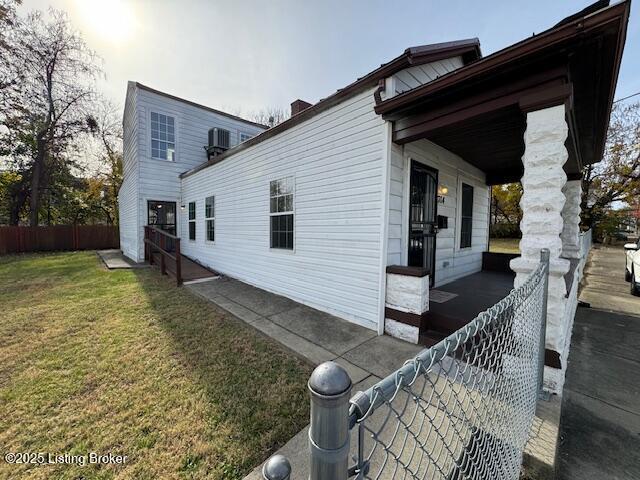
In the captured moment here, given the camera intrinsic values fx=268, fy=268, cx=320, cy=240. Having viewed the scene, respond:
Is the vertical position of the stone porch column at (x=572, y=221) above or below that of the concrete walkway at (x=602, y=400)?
above

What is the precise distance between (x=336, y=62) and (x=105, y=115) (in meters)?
17.2

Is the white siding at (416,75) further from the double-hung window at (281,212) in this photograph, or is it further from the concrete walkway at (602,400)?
the concrete walkway at (602,400)

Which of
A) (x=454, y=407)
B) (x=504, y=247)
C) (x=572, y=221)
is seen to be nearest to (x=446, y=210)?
(x=572, y=221)

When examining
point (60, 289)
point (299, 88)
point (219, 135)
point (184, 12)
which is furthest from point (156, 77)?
point (60, 289)

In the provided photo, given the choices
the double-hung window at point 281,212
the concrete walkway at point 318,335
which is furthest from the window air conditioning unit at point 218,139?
the concrete walkway at point 318,335

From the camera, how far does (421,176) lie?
180 inches

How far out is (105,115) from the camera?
17.3 meters

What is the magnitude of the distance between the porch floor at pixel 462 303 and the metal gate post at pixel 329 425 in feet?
10.4

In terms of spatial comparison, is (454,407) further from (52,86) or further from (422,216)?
(52,86)

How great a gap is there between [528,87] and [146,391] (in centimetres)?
473

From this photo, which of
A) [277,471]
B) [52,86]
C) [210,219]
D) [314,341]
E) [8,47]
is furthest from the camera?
[52,86]

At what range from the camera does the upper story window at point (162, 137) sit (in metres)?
9.48

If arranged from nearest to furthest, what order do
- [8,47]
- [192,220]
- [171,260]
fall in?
[171,260], [192,220], [8,47]

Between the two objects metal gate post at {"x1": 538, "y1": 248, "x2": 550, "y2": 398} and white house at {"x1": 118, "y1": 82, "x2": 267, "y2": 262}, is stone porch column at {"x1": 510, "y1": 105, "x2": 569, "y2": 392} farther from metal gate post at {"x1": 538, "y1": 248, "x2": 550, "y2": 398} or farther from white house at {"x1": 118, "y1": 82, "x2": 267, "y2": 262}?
white house at {"x1": 118, "y1": 82, "x2": 267, "y2": 262}
